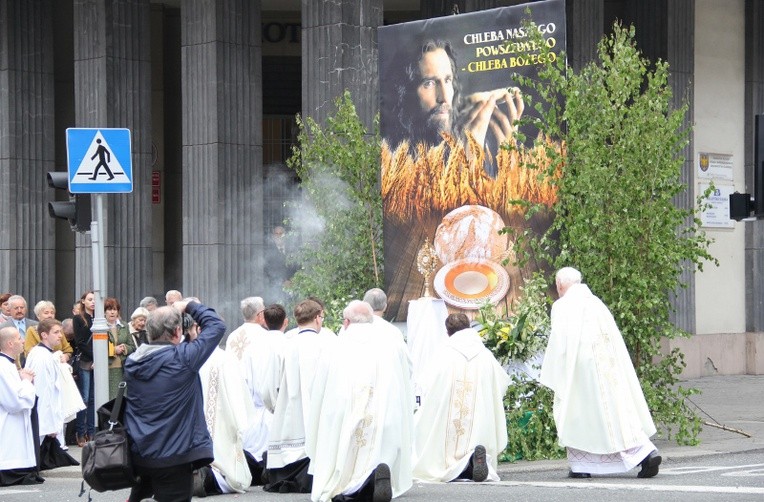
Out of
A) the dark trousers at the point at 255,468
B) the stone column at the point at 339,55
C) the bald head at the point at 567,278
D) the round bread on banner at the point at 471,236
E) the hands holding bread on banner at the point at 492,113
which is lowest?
the dark trousers at the point at 255,468

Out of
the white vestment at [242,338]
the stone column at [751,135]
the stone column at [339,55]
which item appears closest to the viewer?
the white vestment at [242,338]

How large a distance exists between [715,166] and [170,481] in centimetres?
1850

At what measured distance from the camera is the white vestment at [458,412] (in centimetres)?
1291

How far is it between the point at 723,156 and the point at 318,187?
32.4 feet

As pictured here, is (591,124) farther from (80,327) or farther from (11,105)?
(11,105)

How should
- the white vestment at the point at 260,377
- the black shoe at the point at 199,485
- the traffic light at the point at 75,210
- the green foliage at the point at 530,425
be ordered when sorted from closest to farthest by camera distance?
the black shoe at the point at 199,485, the white vestment at the point at 260,377, the traffic light at the point at 75,210, the green foliage at the point at 530,425

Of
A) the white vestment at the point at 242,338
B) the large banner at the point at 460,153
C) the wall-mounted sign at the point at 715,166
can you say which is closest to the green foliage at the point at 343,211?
the large banner at the point at 460,153

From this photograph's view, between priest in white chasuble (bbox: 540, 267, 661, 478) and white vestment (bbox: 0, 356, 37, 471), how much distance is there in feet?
15.2

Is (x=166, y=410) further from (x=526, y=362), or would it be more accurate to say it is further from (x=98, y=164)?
(x=526, y=362)

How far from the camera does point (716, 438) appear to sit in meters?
15.8

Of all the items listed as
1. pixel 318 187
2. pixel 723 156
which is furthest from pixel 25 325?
pixel 723 156

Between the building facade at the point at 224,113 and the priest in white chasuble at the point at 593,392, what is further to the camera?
the building facade at the point at 224,113

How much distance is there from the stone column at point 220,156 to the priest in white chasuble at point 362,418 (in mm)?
10452

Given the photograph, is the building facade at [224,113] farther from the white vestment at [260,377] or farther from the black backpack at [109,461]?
the black backpack at [109,461]
